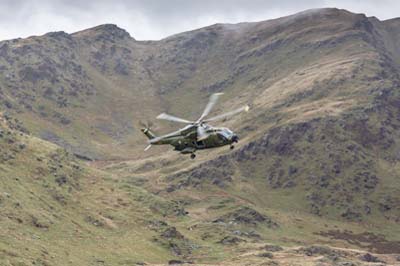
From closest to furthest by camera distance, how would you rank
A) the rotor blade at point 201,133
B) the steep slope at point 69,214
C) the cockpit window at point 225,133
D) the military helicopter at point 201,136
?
1. the cockpit window at point 225,133
2. the military helicopter at point 201,136
3. the rotor blade at point 201,133
4. the steep slope at point 69,214

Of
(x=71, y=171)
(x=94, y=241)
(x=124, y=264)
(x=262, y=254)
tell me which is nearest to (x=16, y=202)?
(x=94, y=241)

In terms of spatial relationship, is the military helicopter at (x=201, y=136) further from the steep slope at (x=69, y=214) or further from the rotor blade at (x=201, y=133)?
the steep slope at (x=69, y=214)

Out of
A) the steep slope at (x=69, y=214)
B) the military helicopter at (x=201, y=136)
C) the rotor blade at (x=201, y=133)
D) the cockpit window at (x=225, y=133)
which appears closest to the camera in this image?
the cockpit window at (x=225, y=133)

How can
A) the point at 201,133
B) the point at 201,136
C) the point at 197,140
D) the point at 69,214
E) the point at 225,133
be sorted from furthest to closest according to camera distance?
the point at 69,214 < the point at 197,140 < the point at 201,133 < the point at 201,136 < the point at 225,133

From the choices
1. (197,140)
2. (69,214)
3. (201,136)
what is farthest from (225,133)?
(69,214)

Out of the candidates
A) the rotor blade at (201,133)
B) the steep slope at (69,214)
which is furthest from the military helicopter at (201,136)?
the steep slope at (69,214)

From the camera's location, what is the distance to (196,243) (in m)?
155

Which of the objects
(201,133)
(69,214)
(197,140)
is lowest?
(69,214)

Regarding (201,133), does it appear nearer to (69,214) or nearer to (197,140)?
(197,140)

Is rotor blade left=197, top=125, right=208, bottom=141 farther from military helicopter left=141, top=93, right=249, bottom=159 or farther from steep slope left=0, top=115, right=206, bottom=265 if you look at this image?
steep slope left=0, top=115, right=206, bottom=265

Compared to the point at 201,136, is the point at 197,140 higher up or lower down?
lower down

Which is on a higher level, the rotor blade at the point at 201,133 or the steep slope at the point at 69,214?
the rotor blade at the point at 201,133

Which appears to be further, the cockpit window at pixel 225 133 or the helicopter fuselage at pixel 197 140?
the helicopter fuselage at pixel 197 140

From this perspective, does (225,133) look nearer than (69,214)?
Yes
